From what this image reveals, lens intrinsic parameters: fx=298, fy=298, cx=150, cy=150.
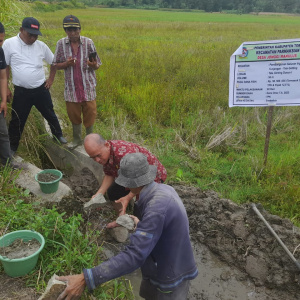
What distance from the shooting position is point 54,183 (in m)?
3.28

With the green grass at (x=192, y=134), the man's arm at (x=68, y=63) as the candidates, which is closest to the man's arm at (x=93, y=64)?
the man's arm at (x=68, y=63)

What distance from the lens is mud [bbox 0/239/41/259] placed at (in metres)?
2.11

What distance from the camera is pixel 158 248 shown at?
2.02 metres

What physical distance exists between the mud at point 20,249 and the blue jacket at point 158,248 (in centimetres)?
63

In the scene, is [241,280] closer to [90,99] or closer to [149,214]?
[149,214]

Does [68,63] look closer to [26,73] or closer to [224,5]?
[26,73]

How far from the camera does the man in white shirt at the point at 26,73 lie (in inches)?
140

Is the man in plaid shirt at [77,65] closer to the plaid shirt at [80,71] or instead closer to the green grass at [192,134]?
the plaid shirt at [80,71]

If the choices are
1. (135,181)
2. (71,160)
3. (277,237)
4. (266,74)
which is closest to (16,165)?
(71,160)

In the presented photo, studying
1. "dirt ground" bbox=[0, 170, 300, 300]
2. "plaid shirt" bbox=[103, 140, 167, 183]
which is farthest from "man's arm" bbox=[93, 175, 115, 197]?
"dirt ground" bbox=[0, 170, 300, 300]

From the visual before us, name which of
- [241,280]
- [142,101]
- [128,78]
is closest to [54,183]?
[241,280]

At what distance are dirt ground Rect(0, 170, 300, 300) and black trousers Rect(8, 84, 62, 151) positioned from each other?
108cm

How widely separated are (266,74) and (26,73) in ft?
9.99

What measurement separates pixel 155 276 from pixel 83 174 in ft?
7.36
